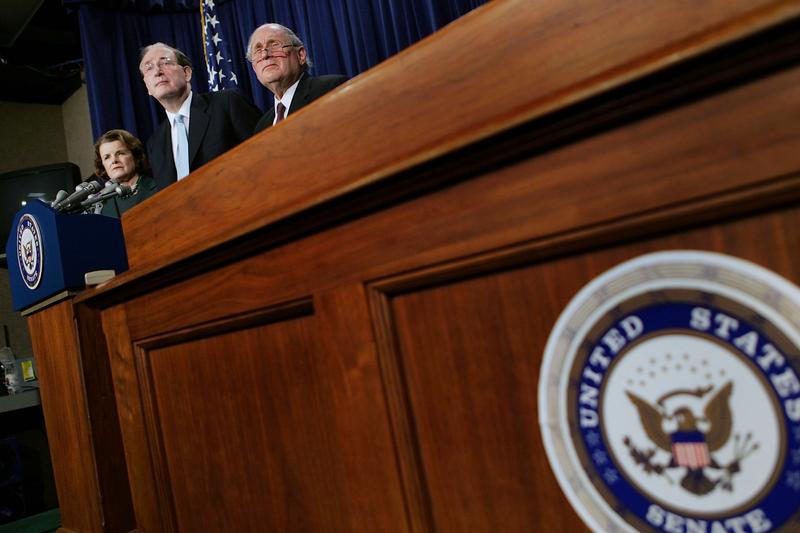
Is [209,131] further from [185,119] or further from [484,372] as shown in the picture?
[484,372]

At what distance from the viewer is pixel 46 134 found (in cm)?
415

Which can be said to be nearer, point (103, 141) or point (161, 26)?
point (103, 141)

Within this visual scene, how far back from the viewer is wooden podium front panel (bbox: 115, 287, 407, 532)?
24.5 inches

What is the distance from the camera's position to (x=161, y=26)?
329cm

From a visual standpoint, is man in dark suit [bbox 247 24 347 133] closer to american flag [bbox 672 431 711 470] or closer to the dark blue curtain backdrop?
the dark blue curtain backdrop

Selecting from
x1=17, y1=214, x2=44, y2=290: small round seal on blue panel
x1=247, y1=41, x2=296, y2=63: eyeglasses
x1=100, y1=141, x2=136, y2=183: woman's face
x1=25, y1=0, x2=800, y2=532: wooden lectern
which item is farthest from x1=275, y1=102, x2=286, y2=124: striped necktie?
x1=25, y1=0, x2=800, y2=532: wooden lectern

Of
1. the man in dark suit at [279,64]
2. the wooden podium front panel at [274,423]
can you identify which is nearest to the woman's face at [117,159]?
the man in dark suit at [279,64]

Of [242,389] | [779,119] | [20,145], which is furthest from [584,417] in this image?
[20,145]

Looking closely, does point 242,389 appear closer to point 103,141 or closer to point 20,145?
point 103,141

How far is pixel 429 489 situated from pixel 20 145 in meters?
4.38

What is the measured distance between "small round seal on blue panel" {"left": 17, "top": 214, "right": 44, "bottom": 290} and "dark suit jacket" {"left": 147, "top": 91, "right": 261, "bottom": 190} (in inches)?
26.2

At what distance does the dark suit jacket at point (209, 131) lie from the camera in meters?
2.14

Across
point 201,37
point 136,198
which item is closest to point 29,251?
point 136,198

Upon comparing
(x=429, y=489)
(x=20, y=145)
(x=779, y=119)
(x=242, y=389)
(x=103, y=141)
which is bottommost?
(x=429, y=489)
